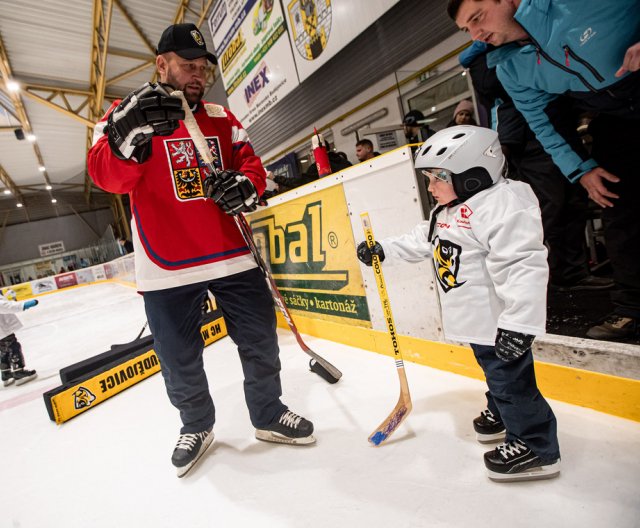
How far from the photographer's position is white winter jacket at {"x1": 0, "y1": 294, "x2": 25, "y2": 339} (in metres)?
2.86

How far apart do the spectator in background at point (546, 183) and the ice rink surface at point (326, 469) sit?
0.89 m

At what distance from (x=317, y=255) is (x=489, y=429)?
152cm

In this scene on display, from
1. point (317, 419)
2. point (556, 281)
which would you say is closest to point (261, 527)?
point (317, 419)

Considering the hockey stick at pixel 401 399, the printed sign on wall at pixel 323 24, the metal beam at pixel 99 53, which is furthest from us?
the metal beam at pixel 99 53

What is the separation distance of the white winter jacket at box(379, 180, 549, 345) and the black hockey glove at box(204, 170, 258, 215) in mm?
677

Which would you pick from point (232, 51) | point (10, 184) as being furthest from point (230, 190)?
point (10, 184)

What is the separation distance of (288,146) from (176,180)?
263 inches

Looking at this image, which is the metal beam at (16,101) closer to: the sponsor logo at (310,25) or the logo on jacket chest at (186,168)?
the sponsor logo at (310,25)

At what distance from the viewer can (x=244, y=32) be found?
16.2ft

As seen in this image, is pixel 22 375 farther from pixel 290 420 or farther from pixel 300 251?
pixel 290 420

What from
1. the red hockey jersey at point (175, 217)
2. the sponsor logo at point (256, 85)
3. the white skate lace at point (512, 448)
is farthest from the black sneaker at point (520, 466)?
the sponsor logo at point (256, 85)

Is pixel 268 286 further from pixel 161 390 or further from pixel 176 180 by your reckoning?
pixel 161 390

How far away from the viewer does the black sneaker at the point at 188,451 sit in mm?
1335

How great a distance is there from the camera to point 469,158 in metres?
0.97
